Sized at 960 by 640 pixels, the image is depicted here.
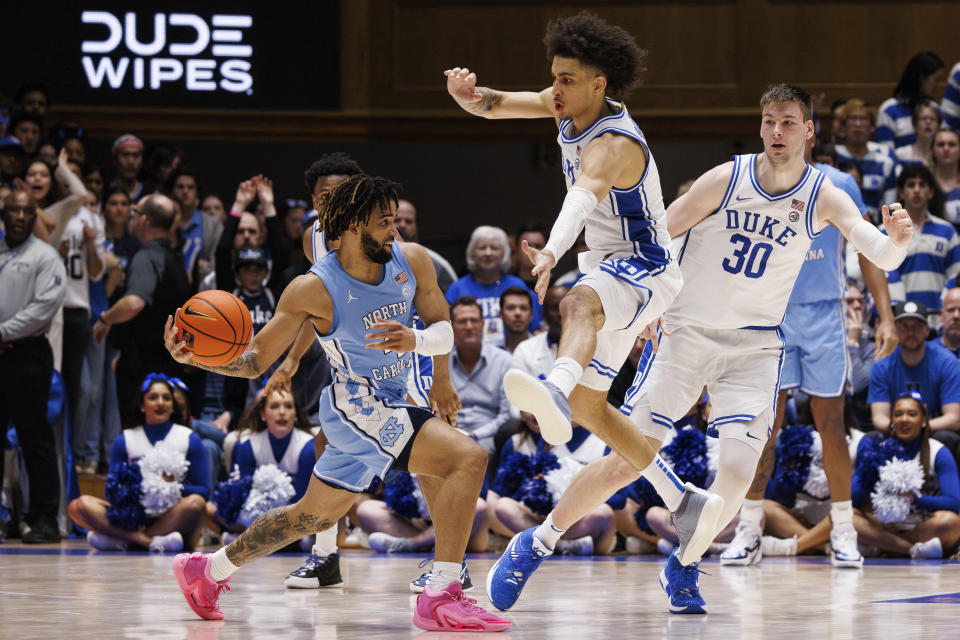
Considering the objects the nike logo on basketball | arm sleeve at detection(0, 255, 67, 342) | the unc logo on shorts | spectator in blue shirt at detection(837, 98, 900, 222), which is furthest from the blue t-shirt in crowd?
arm sleeve at detection(0, 255, 67, 342)

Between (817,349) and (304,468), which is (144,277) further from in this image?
(817,349)

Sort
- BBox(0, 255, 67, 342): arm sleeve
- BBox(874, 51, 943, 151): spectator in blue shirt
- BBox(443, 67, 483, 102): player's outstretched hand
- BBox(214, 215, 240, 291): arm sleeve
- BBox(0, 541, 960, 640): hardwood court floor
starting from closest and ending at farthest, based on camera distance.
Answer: BBox(0, 541, 960, 640): hardwood court floor
BBox(443, 67, 483, 102): player's outstretched hand
BBox(0, 255, 67, 342): arm sleeve
BBox(214, 215, 240, 291): arm sleeve
BBox(874, 51, 943, 151): spectator in blue shirt

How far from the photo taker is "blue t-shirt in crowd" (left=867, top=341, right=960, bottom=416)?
8.30 metres

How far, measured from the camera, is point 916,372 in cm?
838

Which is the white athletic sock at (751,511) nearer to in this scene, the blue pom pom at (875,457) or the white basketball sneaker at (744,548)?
the white basketball sneaker at (744,548)

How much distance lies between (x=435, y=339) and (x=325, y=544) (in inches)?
68.6

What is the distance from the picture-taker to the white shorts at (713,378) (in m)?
5.39

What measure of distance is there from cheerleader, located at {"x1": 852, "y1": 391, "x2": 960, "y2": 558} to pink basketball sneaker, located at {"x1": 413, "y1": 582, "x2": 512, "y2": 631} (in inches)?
151

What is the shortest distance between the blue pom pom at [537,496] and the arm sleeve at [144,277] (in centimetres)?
310

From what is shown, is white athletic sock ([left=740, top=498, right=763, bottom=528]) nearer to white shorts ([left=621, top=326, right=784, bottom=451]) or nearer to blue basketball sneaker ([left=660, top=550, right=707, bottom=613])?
white shorts ([left=621, top=326, right=784, bottom=451])

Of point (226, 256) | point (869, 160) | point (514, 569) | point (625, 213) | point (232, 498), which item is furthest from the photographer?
point (869, 160)

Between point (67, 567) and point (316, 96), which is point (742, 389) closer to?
point (67, 567)

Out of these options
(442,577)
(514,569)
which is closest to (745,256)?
(514,569)

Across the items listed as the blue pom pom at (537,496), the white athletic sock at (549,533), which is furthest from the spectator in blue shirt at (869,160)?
the white athletic sock at (549,533)
